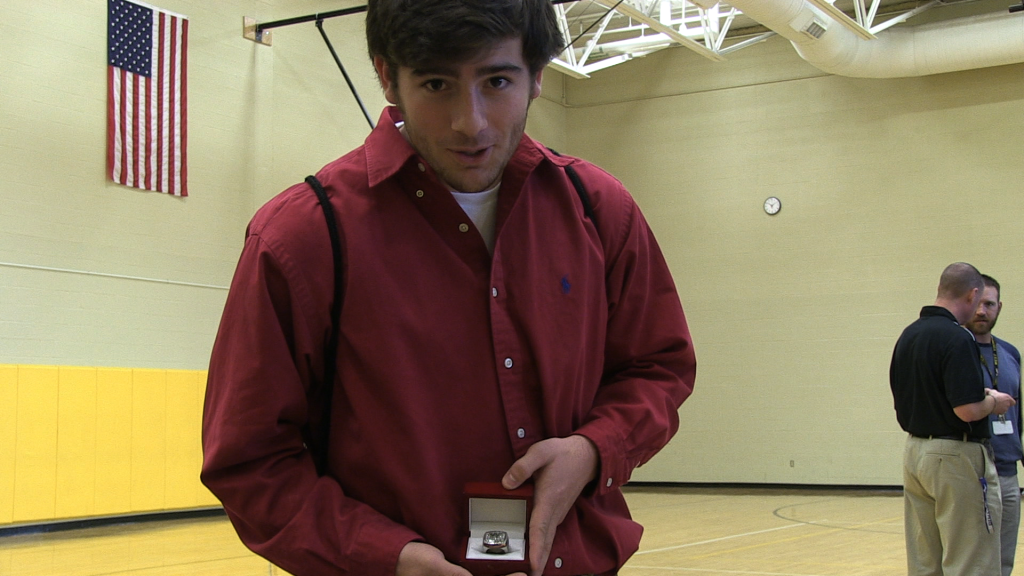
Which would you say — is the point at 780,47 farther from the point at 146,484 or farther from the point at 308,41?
the point at 146,484

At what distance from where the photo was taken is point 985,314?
19.1 ft

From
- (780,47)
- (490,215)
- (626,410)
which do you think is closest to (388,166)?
(490,215)

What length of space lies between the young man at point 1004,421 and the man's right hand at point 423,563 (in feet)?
15.4

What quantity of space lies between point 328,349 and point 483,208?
0.28 meters

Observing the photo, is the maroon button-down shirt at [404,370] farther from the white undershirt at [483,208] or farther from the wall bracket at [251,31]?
the wall bracket at [251,31]

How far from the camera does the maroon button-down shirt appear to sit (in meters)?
1.21

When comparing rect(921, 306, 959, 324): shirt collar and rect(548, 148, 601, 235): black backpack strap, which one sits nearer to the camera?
rect(548, 148, 601, 235): black backpack strap

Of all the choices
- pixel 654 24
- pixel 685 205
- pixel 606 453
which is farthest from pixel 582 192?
pixel 685 205

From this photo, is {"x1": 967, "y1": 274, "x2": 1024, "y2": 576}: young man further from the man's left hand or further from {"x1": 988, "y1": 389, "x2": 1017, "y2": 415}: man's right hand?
the man's left hand

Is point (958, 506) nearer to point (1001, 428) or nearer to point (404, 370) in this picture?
point (1001, 428)

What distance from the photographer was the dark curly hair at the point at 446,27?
1200 mm

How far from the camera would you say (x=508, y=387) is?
4.18 feet

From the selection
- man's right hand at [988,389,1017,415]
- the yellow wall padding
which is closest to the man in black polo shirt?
man's right hand at [988,389,1017,415]

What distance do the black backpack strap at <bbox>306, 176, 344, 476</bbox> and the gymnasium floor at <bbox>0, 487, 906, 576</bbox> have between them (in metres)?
5.51
